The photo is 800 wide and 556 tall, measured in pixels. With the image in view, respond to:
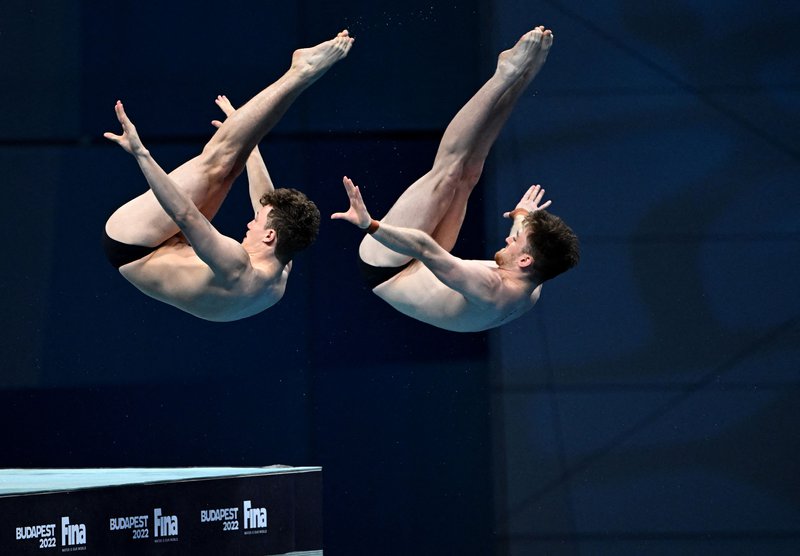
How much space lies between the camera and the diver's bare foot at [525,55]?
4508 mm

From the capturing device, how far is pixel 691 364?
22.8 feet

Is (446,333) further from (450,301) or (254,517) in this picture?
(450,301)

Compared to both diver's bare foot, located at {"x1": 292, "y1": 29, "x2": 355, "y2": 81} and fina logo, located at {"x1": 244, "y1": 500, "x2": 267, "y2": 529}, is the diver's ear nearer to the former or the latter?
diver's bare foot, located at {"x1": 292, "y1": 29, "x2": 355, "y2": 81}

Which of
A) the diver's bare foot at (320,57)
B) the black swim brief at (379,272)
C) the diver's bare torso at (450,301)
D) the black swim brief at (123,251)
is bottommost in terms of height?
the diver's bare torso at (450,301)

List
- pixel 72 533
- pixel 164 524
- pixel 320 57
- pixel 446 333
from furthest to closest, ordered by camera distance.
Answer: pixel 446 333 → pixel 164 524 → pixel 320 57 → pixel 72 533

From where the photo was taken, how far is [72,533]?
4430 millimetres

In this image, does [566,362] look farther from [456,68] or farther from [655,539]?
[456,68]

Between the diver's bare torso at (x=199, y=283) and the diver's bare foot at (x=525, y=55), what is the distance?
47.0 inches

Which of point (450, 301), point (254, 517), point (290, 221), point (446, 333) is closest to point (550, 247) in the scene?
point (450, 301)

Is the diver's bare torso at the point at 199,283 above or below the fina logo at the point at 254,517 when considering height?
above

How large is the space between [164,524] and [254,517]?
0.51 meters

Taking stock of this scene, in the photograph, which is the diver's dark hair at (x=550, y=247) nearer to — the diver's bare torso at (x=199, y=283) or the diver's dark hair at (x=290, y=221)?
the diver's dark hair at (x=290, y=221)

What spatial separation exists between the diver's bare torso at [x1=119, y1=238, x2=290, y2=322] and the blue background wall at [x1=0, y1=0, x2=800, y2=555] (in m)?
2.41

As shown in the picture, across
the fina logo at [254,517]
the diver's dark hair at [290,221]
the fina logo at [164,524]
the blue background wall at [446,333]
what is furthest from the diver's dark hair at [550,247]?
the blue background wall at [446,333]
